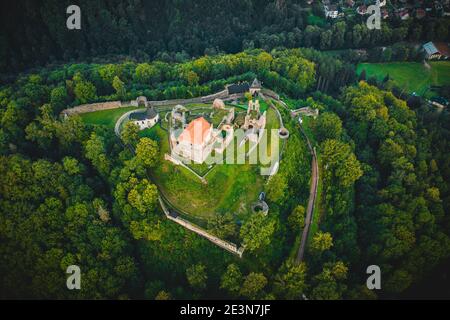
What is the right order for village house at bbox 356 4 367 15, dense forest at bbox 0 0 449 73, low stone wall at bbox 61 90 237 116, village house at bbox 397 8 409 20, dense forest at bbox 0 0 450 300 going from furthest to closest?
1. village house at bbox 356 4 367 15
2. village house at bbox 397 8 409 20
3. dense forest at bbox 0 0 449 73
4. low stone wall at bbox 61 90 237 116
5. dense forest at bbox 0 0 450 300

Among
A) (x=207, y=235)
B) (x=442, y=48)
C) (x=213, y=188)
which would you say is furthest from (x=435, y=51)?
(x=207, y=235)

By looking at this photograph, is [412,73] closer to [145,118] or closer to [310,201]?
[310,201]

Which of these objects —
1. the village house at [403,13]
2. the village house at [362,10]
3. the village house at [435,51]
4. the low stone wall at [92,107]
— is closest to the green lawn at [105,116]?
the low stone wall at [92,107]

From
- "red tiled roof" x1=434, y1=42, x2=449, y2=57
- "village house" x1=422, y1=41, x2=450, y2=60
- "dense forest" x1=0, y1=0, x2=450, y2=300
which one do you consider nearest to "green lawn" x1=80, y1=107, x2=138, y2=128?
"dense forest" x1=0, y1=0, x2=450, y2=300

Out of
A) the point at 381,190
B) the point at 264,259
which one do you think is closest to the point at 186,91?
the point at 264,259

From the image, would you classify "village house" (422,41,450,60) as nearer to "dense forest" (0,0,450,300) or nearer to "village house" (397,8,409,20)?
"village house" (397,8,409,20)

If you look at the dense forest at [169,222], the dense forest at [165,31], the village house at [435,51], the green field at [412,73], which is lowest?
the dense forest at [169,222]

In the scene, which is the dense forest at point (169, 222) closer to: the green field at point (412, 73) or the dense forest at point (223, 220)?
the dense forest at point (223, 220)
